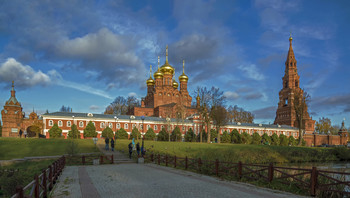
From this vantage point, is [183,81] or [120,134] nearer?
[120,134]

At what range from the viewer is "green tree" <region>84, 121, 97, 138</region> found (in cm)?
5259

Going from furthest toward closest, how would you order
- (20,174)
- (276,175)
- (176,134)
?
(176,134)
(20,174)
(276,175)

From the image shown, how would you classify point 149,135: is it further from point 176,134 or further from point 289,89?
point 289,89

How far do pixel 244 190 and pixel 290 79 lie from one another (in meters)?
82.8

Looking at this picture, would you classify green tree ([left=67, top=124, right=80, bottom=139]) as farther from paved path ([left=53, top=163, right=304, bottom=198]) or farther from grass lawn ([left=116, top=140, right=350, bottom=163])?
paved path ([left=53, top=163, right=304, bottom=198])

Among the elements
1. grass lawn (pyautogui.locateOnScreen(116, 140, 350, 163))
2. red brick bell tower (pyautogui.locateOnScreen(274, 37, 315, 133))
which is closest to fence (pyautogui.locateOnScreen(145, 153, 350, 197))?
grass lawn (pyautogui.locateOnScreen(116, 140, 350, 163))

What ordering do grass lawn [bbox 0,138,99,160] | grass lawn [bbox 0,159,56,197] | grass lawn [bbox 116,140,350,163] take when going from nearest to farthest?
grass lawn [bbox 0,159,56,197] → grass lawn [bbox 0,138,99,160] → grass lawn [bbox 116,140,350,163]

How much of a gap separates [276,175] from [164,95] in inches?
2346

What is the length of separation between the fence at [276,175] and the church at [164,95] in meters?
47.0

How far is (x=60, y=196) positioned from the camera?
1011 centimetres

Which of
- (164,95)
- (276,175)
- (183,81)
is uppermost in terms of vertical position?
(183,81)

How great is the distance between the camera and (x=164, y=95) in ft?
246

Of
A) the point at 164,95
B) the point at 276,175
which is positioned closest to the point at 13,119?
the point at 164,95

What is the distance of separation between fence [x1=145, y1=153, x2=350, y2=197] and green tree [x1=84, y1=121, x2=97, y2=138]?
32.4 m
